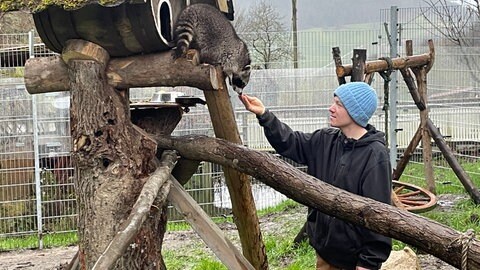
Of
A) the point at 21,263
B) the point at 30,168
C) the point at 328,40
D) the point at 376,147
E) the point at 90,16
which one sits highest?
the point at 328,40

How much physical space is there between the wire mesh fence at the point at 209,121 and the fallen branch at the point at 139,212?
4.01m

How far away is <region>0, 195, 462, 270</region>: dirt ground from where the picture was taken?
5605 millimetres

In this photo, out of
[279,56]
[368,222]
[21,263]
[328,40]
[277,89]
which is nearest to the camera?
[368,222]

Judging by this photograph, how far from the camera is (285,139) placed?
296 cm

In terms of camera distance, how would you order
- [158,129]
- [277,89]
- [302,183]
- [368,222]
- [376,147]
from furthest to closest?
[277,89]
[158,129]
[376,147]
[302,183]
[368,222]

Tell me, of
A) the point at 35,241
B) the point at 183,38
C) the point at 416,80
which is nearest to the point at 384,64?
the point at 416,80

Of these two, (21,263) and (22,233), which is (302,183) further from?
(22,233)

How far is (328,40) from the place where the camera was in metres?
8.82

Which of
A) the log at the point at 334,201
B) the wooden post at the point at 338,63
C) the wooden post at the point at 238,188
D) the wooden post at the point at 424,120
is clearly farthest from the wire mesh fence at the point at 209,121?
the log at the point at 334,201

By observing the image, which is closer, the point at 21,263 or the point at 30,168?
the point at 21,263

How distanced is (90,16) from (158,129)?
0.72 m

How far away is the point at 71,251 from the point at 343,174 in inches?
161

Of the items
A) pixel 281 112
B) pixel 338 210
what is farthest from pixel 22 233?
pixel 338 210

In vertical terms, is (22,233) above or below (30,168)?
below
